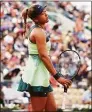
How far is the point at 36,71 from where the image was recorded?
487cm

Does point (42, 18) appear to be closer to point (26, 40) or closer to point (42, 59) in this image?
point (42, 59)

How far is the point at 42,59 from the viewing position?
15.6ft

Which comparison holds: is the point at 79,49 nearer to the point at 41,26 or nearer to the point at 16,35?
the point at 16,35

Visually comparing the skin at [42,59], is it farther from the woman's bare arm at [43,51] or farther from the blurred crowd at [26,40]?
the blurred crowd at [26,40]

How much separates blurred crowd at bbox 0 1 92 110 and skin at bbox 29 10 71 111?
360 centimetres

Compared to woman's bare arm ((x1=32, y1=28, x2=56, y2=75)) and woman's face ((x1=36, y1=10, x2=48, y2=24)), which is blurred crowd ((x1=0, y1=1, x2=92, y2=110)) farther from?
woman's bare arm ((x1=32, y1=28, x2=56, y2=75))

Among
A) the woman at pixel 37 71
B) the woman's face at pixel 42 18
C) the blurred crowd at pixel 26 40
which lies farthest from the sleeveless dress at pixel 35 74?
the blurred crowd at pixel 26 40

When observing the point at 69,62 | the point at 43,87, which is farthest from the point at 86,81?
the point at 43,87

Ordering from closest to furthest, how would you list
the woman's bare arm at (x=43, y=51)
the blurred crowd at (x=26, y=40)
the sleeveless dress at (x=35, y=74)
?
the woman's bare arm at (x=43, y=51), the sleeveless dress at (x=35, y=74), the blurred crowd at (x=26, y=40)

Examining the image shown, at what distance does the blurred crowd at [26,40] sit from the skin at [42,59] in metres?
3.60

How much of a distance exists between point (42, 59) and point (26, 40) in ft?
12.7

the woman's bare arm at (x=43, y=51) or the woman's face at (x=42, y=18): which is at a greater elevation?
the woman's face at (x=42, y=18)

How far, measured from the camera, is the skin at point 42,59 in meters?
4.75

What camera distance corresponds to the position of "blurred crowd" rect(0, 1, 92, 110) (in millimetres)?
8633
